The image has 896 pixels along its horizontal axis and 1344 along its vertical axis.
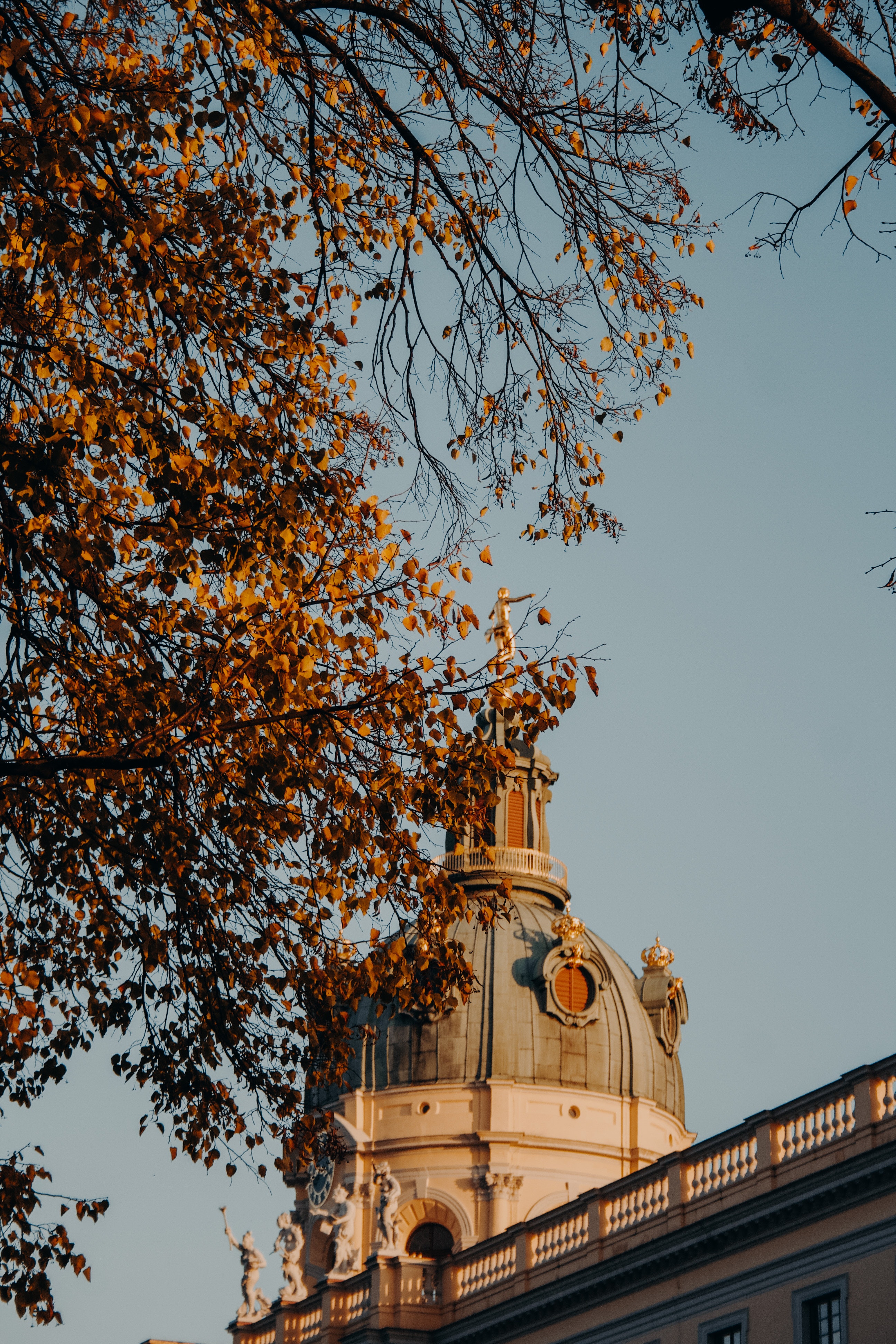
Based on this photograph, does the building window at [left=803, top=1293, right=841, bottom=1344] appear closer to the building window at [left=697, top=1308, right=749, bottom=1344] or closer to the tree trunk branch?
the building window at [left=697, top=1308, right=749, bottom=1344]

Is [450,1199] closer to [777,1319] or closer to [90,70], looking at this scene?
[777,1319]

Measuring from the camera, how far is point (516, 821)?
64.7 metres

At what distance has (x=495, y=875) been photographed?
6144 centimetres

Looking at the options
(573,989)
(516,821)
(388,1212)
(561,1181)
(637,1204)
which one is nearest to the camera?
(637,1204)

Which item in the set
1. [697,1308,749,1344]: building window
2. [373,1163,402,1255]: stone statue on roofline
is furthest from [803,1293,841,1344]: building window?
[373,1163,402,1255]: stone statue on roofline

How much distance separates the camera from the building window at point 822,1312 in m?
28.2

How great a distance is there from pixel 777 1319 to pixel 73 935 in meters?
18.8

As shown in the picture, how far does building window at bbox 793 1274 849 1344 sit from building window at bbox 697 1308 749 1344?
159cm

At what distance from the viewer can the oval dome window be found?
58.2 metres

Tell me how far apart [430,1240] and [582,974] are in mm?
9453

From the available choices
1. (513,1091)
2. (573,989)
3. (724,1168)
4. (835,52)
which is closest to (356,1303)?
(513,1091)

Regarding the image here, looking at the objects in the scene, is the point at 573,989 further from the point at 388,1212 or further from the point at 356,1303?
the point at 356,1303

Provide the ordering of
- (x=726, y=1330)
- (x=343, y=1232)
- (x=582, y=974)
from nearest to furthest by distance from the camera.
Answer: (x=726, y=1330), (x=343, y=1232), (x=582, y=974)

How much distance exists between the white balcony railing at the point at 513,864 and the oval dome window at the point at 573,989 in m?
4.63
